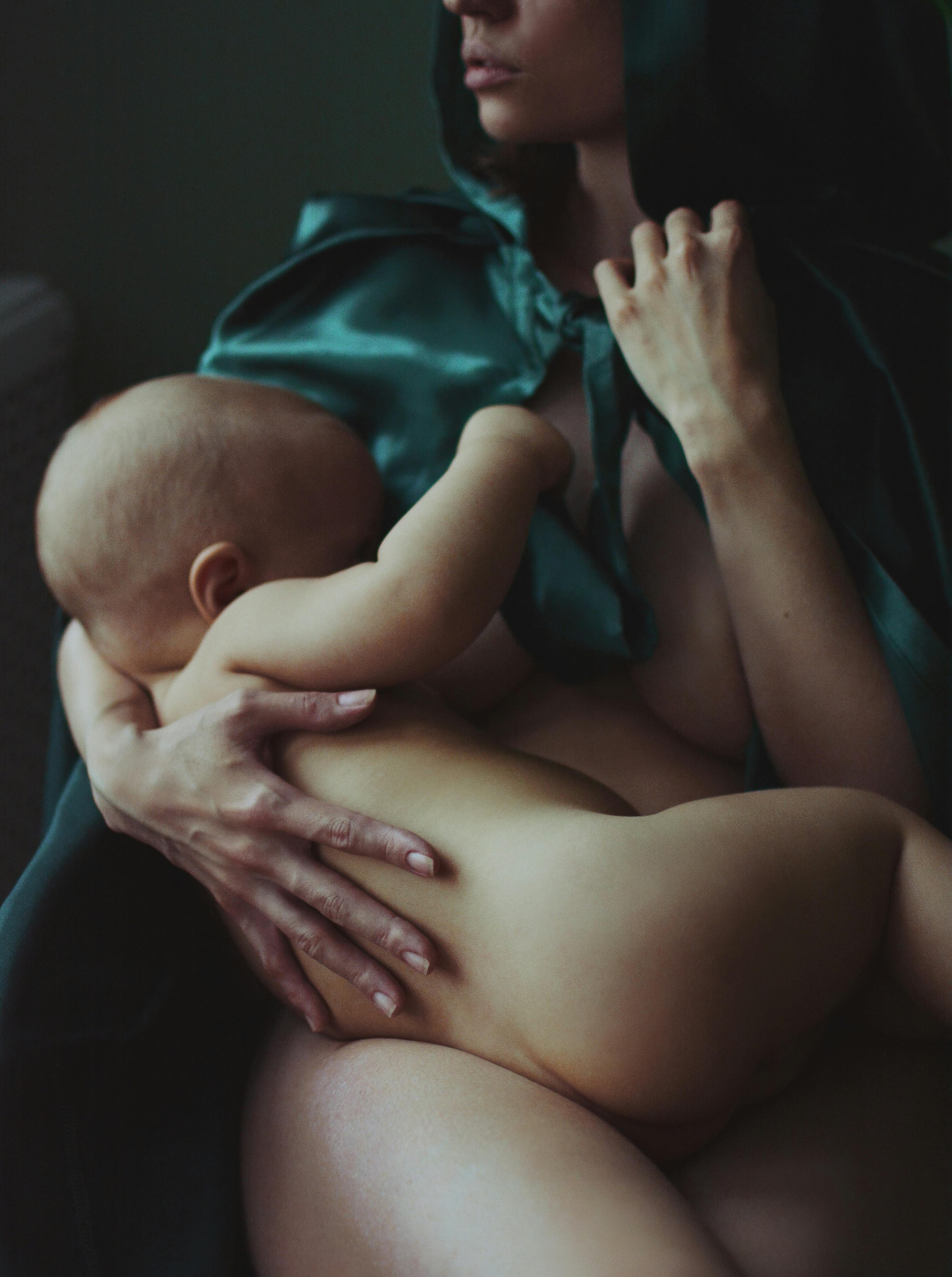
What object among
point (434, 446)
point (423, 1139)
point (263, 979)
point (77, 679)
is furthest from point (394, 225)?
point (423, 1139)

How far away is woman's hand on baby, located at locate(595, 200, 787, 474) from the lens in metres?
0.86

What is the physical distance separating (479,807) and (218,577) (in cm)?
28

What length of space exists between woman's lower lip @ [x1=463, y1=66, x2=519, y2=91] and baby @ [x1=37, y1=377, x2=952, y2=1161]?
283 mm

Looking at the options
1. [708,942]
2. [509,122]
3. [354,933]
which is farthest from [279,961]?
[509,122]

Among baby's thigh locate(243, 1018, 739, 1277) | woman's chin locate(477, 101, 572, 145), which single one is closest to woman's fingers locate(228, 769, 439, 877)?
baby's thigh locate(243, 1018, 739, 1277)

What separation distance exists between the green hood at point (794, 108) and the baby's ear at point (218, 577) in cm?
44

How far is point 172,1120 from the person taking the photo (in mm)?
826

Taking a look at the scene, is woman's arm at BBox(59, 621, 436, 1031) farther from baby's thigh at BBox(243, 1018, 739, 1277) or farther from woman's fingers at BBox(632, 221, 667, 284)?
woman's fingers at BBox(632, 221, 667, 284)

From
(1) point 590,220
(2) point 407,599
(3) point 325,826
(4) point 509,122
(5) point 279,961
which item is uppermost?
(4) point 509,122

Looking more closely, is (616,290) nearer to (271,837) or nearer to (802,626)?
(802,626)

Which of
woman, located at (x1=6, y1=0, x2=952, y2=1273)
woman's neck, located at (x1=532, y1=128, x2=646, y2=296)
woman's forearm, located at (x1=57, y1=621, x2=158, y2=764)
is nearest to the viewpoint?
woman, located at (x1=6, y1=0, x2=952, y2=1273)

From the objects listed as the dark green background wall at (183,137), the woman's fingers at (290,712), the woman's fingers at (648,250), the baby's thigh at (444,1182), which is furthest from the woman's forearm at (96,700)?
the dark green background wall at (183,137)

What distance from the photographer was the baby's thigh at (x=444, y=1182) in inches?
22.0

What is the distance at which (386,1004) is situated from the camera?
2.36ft
